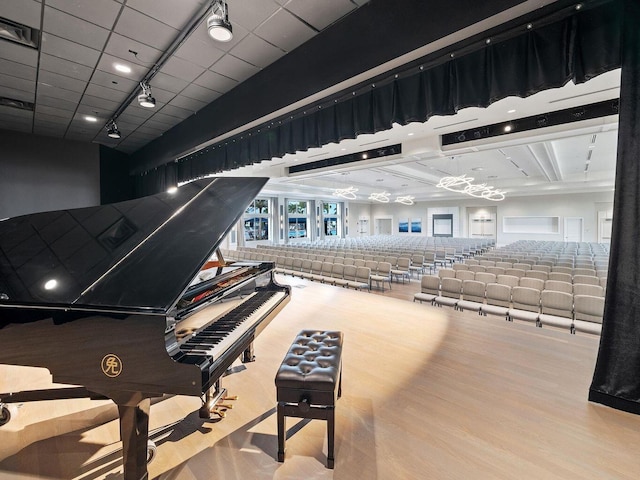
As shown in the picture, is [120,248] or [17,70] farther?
[17,70]

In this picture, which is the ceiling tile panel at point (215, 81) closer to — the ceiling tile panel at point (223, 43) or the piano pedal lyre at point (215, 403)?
the ceiling tile panel at point (223, 43)

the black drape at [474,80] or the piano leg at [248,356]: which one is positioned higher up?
the black drape at [474,80]

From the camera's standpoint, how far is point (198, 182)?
8.01 ft

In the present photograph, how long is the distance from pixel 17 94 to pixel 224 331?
233 inches

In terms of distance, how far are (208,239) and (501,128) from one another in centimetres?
672

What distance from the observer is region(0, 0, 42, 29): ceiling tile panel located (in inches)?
107

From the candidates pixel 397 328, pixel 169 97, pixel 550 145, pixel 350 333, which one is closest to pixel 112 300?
pixel 350 333

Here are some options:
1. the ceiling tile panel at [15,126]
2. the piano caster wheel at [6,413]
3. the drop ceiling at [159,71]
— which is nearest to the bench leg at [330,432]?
the piano caster wheel at [6,413]

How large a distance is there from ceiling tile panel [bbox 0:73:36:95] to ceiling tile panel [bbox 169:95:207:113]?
186cm

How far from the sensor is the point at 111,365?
126 centimetres

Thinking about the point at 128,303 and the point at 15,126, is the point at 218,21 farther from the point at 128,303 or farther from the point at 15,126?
the point at 15,126

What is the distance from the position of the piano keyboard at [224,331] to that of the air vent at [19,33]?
3.78 m

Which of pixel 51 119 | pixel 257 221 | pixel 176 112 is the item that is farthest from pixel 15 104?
pixel 257 221

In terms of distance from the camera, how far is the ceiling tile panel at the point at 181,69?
378cm
